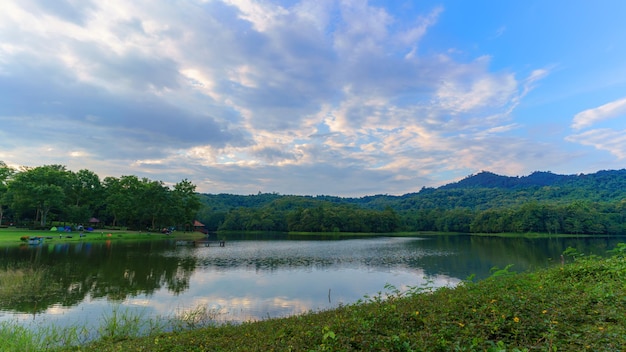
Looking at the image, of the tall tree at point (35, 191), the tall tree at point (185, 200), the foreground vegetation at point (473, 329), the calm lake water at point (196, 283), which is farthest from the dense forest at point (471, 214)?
the foreground vegetation at point (473, 329)

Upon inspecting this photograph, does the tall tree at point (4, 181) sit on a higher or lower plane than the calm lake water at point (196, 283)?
higher

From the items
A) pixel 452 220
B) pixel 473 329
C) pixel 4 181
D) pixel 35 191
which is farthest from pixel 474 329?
pixel 452 220

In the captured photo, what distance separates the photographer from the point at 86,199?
2479 inches

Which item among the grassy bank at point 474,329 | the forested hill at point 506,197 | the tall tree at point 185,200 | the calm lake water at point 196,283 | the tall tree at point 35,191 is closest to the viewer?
the grassy bank at point 474,329

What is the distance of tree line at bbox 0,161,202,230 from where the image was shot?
48312mm

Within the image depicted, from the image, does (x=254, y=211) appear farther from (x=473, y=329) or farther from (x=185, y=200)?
(x=473, y=329)

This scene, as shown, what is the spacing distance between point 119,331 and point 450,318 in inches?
367

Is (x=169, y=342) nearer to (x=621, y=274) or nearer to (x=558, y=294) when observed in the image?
(x=558, y=294)

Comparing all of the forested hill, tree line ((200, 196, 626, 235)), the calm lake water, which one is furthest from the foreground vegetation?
the forested hill

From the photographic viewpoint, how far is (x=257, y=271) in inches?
972

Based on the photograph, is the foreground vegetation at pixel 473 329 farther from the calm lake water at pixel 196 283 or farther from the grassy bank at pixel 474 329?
the calm lake water at pixel 196 283

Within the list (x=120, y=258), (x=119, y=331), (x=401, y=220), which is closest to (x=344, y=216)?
(x=401, y=220)

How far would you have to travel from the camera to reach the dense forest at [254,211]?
52.8 m

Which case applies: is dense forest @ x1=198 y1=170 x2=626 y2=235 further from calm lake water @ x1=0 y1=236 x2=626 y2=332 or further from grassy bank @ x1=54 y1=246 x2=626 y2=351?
grassy bank @ x1=54 y1=246 x2=626 y2=351
